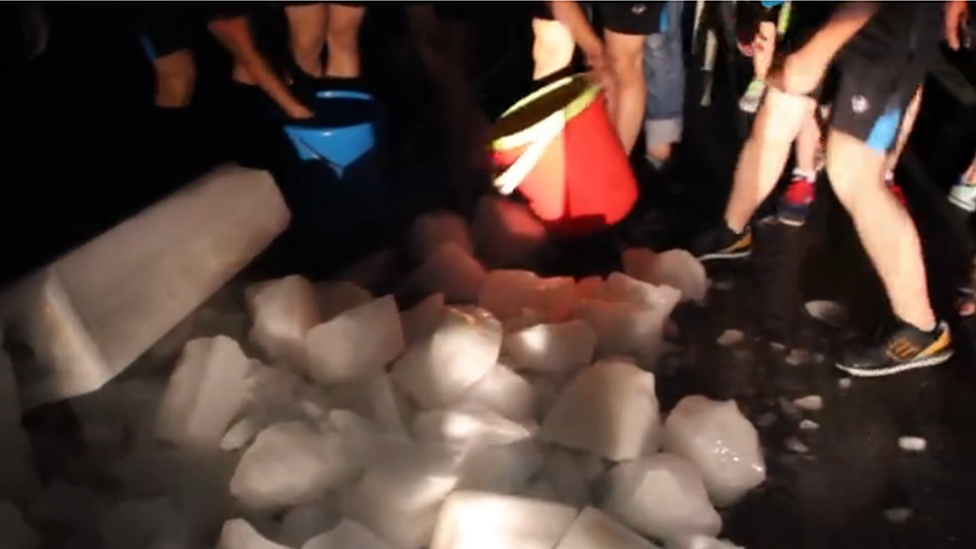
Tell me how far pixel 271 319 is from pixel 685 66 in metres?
0.87

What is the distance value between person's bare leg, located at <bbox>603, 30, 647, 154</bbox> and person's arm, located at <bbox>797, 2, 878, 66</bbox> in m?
0.30


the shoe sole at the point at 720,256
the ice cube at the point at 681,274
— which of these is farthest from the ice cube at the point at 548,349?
the shoe sole at the point at 720,256

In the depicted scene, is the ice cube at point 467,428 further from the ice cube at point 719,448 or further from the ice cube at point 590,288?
the ice cube at point 590,288

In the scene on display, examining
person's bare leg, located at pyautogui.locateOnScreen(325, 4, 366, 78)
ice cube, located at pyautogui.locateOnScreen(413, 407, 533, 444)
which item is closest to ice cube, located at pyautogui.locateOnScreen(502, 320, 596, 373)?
ice cube, located at pyautogui.locateOnScreen(413, 407, 533, 444)

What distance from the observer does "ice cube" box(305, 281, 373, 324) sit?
1463 millimetres

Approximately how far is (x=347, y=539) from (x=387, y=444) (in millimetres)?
134

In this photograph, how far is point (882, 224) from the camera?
1.45m

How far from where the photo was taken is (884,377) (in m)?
1.47

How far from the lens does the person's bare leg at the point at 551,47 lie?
67.0 inches

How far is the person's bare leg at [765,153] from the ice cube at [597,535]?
2.09 ft

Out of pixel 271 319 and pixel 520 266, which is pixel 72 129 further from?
pixel 520 266

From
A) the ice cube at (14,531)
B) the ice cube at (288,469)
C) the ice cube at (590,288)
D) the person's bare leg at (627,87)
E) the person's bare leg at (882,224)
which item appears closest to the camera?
the ice cube at (14,531)

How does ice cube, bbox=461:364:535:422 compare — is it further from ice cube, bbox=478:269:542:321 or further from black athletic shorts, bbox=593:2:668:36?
black athletic shorts, bbox=593:2:668:36

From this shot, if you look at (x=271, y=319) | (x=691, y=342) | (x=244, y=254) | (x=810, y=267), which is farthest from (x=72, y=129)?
(x=810, y=267)
